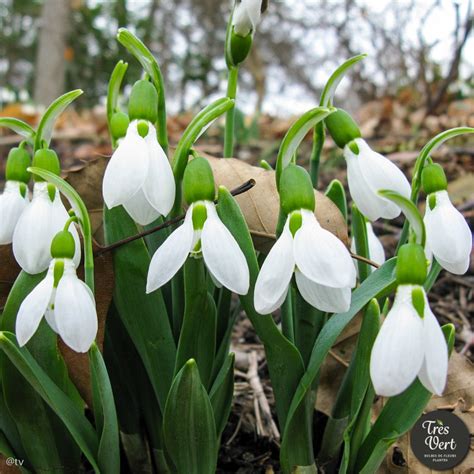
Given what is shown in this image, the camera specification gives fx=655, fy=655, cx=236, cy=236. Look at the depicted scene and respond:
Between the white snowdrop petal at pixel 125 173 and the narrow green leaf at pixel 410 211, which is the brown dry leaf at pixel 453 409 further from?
the white snowdrop petal at pixel 125 173

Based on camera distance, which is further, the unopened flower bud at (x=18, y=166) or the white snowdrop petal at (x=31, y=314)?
the unopened flower bud at (x=18, y=166)

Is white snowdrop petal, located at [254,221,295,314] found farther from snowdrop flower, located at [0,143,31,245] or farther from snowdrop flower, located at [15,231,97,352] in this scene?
snowdrop flower, located at [0,143,31,245]

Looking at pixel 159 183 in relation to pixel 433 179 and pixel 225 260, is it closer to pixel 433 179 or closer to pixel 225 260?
pixel 225 260

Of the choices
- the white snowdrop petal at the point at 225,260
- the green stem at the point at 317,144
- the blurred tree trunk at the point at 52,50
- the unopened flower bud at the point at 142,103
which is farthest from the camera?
the blurred tree trunk at the point at 52,50

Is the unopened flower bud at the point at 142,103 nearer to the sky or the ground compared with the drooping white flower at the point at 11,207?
nearer to the sky

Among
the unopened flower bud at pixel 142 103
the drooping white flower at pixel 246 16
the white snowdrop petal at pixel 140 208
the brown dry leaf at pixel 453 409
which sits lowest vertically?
the brown dry leaf at pixel 453 409

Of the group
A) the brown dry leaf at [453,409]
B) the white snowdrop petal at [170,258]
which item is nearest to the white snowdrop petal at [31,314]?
the white snowdrop petal at [170,258]
